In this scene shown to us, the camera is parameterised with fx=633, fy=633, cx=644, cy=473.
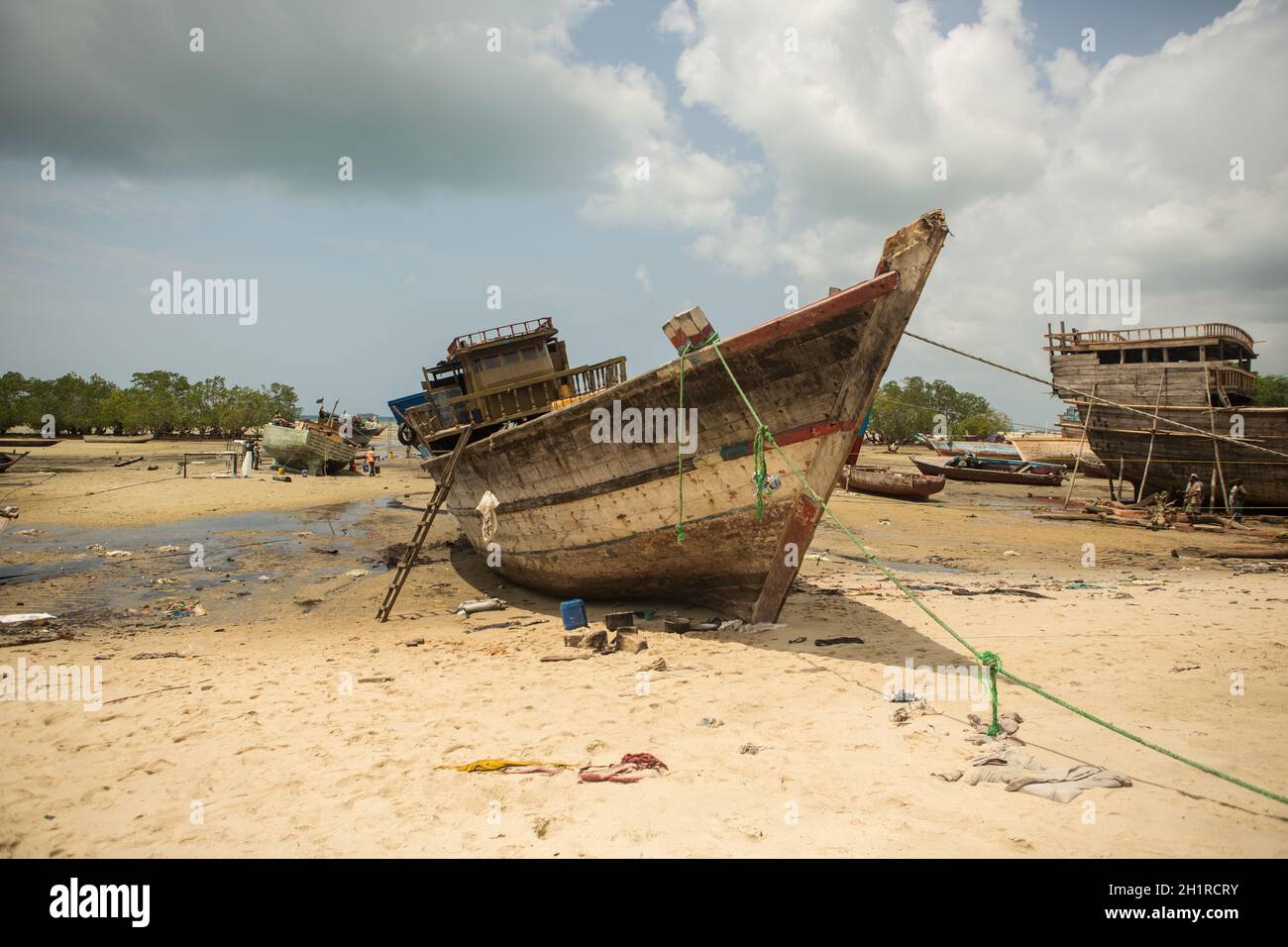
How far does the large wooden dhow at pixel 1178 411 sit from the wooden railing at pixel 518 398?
16.3 m

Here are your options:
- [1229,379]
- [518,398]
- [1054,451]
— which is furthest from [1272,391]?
[518,398]

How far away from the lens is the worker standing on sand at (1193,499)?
1980 cm

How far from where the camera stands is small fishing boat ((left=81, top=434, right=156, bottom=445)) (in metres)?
56.1

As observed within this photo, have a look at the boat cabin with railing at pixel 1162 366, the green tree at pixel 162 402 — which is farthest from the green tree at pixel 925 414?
the green tree at pixel 162 402

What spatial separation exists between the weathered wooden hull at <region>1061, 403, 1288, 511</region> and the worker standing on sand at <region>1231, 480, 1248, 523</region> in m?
0.15

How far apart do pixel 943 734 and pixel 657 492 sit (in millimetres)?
4415

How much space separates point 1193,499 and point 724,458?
20887 mm

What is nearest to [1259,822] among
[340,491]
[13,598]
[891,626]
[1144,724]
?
[1144,724]

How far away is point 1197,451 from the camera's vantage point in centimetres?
2153

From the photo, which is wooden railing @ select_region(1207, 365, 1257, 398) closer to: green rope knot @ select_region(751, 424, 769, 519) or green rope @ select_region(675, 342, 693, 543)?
green rope knot @ select_region(751, 424, 769, 519)

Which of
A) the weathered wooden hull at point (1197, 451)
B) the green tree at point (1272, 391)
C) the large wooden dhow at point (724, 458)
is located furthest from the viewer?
the green tree at point (1272, 391)

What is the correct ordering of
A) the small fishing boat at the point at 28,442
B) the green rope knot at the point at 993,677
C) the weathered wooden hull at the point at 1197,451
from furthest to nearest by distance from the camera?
the small fishing boat at the point at 28,442
the weathered wooden hull at the point at 1197,451
the green rope knot at the point at 993,677

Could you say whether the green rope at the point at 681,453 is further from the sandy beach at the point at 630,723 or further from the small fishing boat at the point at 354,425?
the small fishing boat at the point at 354,425

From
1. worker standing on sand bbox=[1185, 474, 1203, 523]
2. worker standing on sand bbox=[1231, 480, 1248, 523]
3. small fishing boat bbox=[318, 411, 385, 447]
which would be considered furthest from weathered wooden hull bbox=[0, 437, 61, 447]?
worker standing on sand bbox=[1231, 480, 1248, 523]
